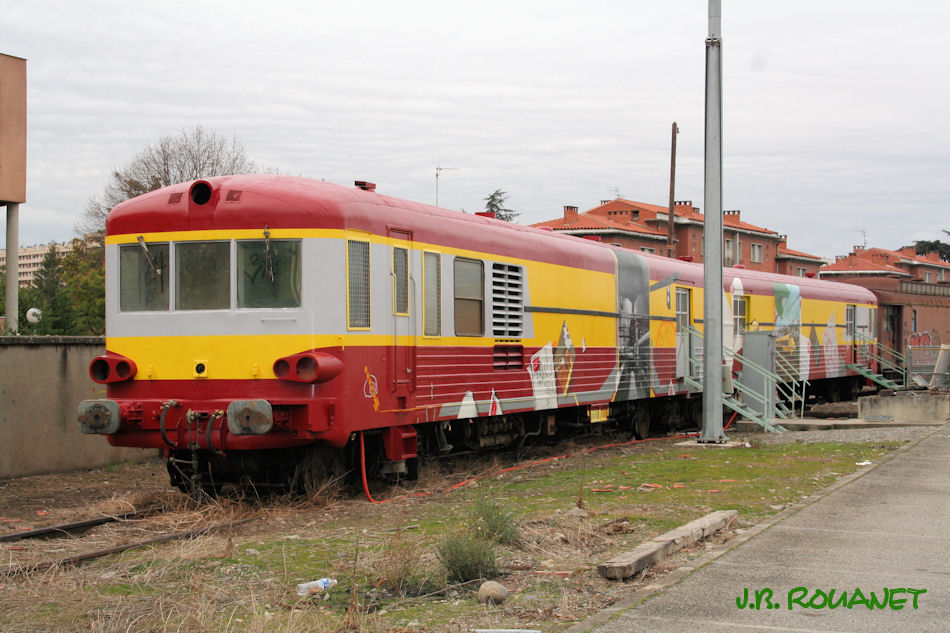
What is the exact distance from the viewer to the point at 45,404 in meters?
13.1

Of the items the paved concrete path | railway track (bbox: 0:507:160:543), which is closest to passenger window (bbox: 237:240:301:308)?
railway track (bbox: 0:507:160:543)

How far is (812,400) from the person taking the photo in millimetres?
28859

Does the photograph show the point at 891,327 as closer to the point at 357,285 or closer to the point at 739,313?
the point at 739,313

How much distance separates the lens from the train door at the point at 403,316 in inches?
433

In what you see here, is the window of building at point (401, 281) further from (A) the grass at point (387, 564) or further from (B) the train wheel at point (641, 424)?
(B) the train wheel at point (641, 424)

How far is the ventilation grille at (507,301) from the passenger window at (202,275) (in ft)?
12.7

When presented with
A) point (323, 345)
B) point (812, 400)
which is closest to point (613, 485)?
point (323, 345)

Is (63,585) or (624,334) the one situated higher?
(624,334)

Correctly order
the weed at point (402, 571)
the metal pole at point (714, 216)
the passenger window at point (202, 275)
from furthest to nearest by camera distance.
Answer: the metal pole at point (714, 216)
the passenger window at point (202, 275)
the weed at point (402, 571)

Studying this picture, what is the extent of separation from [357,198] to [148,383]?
2741mm

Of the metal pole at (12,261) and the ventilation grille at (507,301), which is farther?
the metal pole at (12,261)

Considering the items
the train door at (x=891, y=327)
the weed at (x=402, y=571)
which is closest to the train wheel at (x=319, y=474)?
the weed at (x=402, y=571)

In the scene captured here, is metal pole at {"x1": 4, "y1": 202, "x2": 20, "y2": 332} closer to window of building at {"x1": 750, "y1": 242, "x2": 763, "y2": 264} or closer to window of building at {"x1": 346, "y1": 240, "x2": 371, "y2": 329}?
window of building at {"x1": 346, "y1": 240, "x2": 371, "y2": 329}

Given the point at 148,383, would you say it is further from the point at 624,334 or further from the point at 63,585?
the point at 624,334
